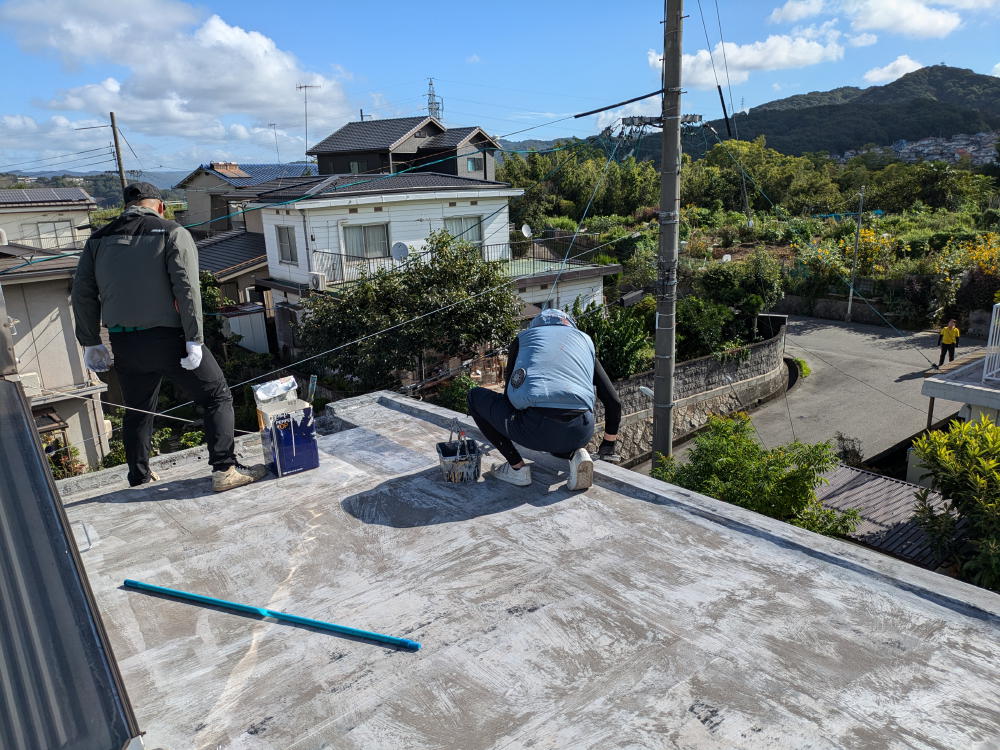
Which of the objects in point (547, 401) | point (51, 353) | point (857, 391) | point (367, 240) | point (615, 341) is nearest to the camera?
point (547, 401)

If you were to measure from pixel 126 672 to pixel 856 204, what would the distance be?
39954 mm

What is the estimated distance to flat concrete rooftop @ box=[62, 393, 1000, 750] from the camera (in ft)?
8.10

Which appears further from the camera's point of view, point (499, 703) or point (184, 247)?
point (184, 247)

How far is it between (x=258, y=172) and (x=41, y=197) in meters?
9.91

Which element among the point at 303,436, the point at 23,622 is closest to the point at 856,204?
the point at 303,436

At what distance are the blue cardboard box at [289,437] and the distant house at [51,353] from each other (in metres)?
8.68

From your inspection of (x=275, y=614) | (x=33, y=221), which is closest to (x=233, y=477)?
(x=275, y=614)

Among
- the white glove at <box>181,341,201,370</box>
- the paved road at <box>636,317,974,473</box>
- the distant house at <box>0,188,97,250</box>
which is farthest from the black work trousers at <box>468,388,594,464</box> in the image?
the distant house at <box>0,188,97,250</box>

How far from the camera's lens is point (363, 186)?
19.0m

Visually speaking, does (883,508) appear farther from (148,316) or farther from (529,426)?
(148,316)

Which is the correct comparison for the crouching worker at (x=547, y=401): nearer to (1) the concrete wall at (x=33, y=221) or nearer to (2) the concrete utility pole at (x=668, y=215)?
(2) the concrete utility pole at (x=668, y=215)

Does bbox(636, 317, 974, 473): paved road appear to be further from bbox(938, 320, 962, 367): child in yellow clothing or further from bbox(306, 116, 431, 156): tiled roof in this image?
bbox(306, 116, 431, 156): tiled roof

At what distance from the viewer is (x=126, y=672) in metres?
2.81

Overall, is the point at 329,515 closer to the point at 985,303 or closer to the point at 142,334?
the point at 142,334
